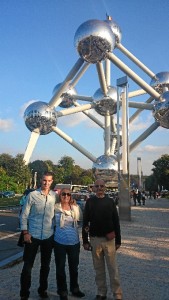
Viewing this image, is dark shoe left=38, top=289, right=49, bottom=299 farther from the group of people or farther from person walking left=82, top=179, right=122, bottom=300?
person walking left=82, top=179, right=122, bottom=300

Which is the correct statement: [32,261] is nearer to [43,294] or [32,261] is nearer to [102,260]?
[43,294]

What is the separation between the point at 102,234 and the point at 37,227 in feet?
2.69

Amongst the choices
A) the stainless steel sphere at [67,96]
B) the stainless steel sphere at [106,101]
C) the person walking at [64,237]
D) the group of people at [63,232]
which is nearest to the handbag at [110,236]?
the group of people at [63,232]

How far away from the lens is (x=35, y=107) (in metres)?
23.2

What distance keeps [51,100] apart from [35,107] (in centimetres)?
215

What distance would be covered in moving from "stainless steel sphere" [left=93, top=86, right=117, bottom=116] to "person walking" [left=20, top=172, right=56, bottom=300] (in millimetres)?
21564

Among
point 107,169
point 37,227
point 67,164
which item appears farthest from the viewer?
point 67,164

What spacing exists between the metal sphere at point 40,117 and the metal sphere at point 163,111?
6.85 metres

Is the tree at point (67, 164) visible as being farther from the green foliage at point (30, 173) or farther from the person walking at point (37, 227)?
the person walking at point (37, 227)

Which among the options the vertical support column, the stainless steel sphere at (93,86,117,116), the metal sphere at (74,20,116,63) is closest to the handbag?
the vertical support column

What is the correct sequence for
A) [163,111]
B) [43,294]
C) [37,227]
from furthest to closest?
[163,111]
[43,294]
[37,227]

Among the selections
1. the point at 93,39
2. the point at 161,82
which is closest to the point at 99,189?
the point at 93,39

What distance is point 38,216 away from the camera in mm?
4363

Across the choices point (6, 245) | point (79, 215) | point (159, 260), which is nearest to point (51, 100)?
point (6, 245)
